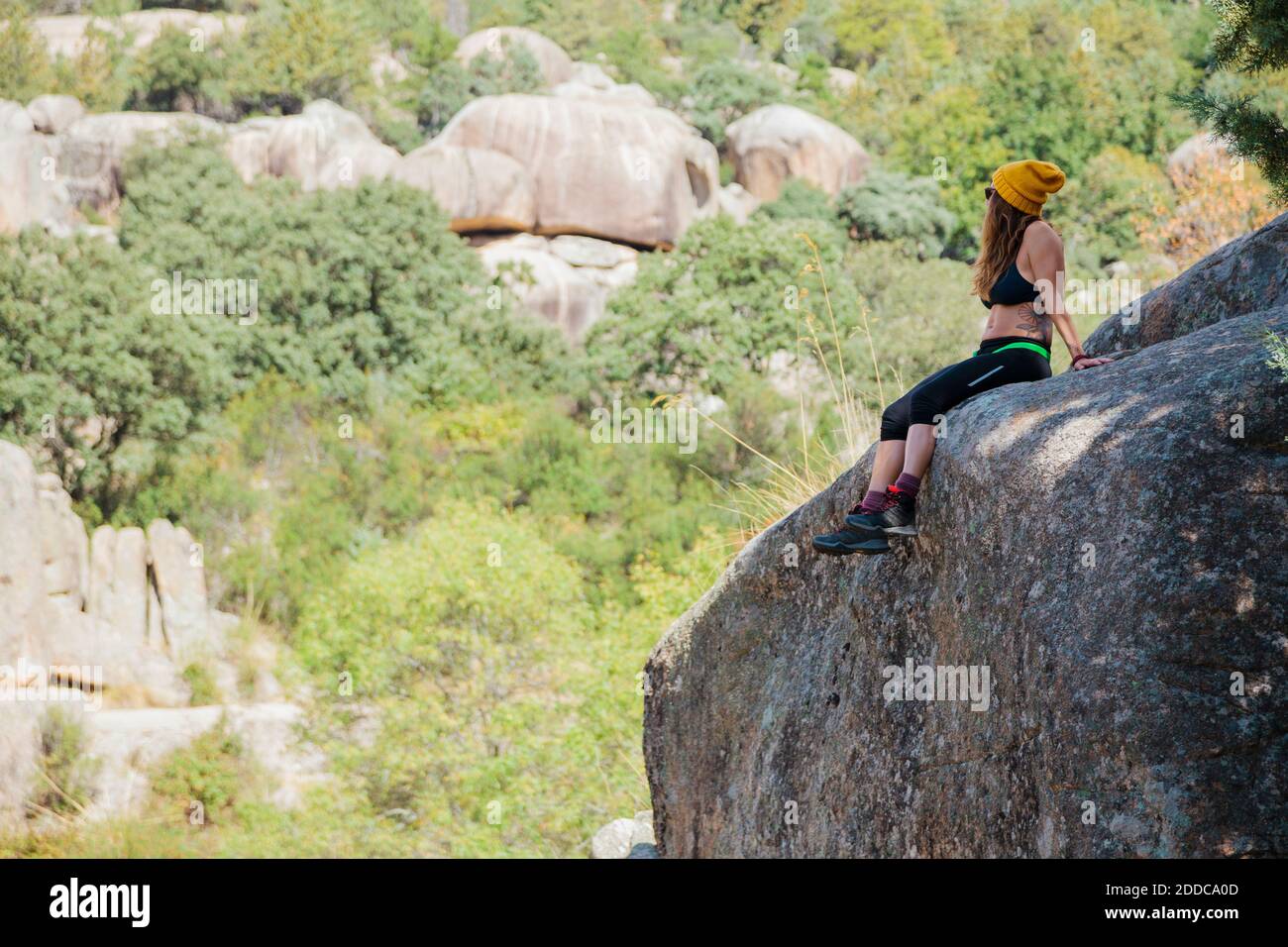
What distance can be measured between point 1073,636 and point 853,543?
111cm

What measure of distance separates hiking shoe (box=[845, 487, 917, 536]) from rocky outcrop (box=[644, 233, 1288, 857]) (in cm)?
4

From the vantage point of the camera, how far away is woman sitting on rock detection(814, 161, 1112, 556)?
175 inches

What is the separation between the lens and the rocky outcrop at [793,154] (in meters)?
53.2

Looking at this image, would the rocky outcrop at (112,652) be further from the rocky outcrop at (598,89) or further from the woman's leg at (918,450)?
the rocky outcrop at (598,89)

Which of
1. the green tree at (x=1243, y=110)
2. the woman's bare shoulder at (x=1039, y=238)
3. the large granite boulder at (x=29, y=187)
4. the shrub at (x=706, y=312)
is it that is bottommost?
the woman's bare shoulder at (x=1039, y=238)

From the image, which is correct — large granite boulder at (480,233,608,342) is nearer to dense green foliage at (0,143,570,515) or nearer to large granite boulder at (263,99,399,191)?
dense green foliage at (0,143,570,515)

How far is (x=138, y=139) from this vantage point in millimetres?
45281

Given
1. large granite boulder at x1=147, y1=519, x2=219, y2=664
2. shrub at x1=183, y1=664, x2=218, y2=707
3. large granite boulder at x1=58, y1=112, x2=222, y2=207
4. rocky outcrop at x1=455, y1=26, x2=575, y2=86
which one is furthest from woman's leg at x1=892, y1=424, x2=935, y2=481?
rocky outcrop at x1=455, y1=26, x2=575, y2=86

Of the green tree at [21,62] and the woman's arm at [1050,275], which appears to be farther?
the green tree at [21,62]

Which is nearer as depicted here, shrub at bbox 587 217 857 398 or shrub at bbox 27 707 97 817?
shrub at bbox 27 707 97 817

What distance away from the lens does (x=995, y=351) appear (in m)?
4.75

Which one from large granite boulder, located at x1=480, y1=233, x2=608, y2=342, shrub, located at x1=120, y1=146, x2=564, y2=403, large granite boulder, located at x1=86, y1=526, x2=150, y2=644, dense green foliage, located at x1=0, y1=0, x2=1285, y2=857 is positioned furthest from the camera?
large granite boulder, located at x1=480, y1=233, x2=608, y2=342

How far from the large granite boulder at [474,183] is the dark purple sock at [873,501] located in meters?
42.2

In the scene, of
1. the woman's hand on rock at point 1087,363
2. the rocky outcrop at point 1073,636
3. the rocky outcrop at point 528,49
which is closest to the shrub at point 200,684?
the rocky outcrop at point 1073,636
